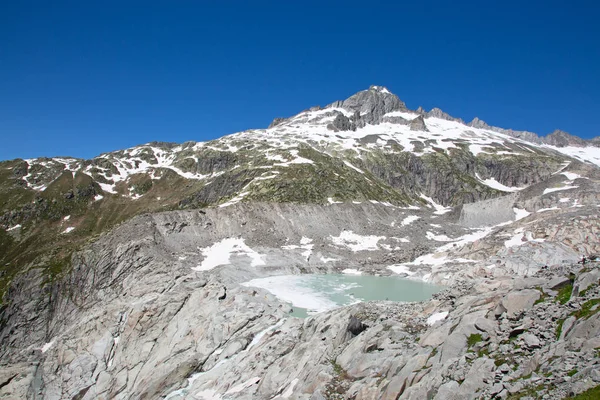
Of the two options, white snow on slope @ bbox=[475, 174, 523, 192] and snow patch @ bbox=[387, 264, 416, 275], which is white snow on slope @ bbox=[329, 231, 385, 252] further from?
white snow on slope @ bbox=[475, 174, 523, 192]

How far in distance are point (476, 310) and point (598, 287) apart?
Answer: 5097mm

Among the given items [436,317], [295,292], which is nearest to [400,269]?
[295,292]

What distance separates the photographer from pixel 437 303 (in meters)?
23.6

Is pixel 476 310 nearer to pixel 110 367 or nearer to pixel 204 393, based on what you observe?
pixel 204 393

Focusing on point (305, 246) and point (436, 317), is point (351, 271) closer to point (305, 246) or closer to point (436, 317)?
point (305, 246)

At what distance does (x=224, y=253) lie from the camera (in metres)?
69.6

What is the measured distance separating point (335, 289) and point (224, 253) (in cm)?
2517

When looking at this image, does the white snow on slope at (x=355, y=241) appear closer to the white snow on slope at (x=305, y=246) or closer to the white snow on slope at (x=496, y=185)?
the white snow on slope at (x=305, y=246)

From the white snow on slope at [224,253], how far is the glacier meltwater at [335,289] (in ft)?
28.5

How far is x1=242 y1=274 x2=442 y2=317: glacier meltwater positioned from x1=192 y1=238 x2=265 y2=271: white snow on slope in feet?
28.5

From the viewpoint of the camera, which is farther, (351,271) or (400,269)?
(351,271)

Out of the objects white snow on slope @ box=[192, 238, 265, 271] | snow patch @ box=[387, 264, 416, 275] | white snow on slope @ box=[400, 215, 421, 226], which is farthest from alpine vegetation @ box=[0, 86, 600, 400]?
white snow on slope @ box=[400, 215, 421, 226]

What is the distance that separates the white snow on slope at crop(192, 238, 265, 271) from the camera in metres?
64.8

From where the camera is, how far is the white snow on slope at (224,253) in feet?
213
